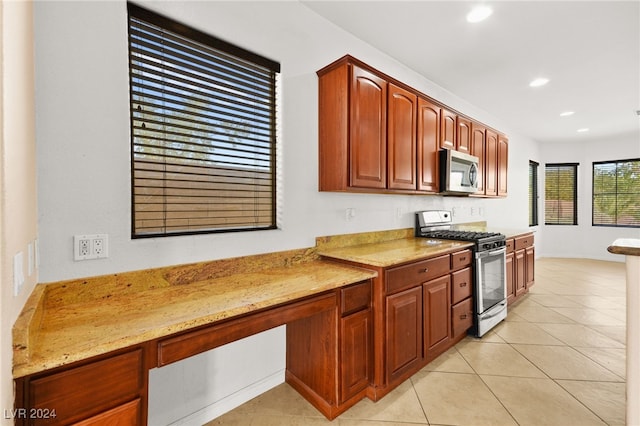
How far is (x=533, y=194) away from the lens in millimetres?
6984

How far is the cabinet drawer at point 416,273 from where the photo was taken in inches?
77.5

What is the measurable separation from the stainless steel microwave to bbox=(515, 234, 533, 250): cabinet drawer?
3.12 ft

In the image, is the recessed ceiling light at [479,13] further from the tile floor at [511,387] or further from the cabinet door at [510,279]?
the tile floor at [511,387]

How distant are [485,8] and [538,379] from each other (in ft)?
9.24

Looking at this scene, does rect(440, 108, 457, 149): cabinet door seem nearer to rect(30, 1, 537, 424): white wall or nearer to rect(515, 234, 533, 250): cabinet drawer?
rect(30, 1, 537, 424): white wall

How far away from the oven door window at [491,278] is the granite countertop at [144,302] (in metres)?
1.50

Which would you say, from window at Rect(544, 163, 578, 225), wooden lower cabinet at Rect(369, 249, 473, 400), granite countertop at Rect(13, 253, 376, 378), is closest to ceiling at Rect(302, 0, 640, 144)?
wooden lower cabinet at Rect(369, 249, 473, 400)

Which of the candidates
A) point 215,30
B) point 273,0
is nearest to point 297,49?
point 273,0

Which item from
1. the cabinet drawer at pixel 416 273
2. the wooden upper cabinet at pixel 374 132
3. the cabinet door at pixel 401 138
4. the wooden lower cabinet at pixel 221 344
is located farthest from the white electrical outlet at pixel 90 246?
the cabinet door at pixel 401 138

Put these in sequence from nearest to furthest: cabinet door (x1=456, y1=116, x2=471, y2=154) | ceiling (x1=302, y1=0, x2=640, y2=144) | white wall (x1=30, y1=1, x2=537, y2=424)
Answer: white wall (x1=30, y1=1, x2=537, y2=424), ceiling (x1=302, y1=0, x2=640, y2=144), cabinet door (x1=456, y1=116, x2=471, y2=154)

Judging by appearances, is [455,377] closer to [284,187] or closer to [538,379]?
[538,379]

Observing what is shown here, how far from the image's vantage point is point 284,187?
210cm

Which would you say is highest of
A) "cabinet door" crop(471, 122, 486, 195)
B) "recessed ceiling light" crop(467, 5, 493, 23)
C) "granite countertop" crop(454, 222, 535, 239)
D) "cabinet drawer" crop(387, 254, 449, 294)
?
"recessed ceiling light" crop(467, 5, 493, 23)

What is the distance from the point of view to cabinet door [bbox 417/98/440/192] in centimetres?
275
